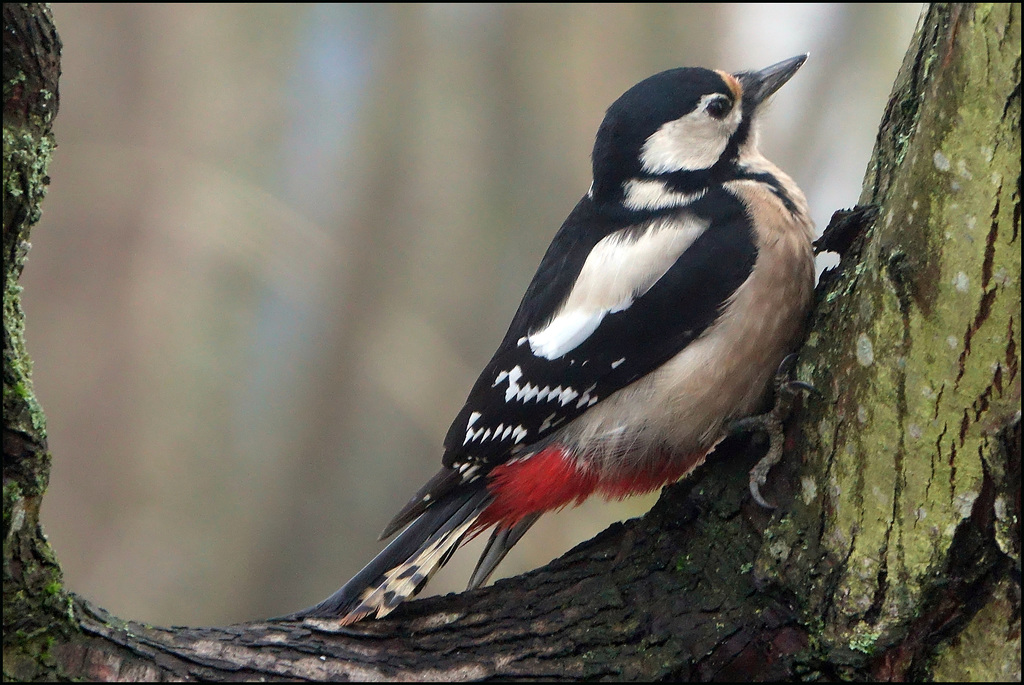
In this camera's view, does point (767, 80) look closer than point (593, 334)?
No

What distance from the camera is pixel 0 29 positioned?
1.79 meters

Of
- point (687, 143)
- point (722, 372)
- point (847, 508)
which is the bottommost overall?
point (847, 508)

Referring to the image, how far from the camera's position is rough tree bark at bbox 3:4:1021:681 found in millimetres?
1812

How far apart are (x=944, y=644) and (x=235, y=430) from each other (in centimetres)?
635

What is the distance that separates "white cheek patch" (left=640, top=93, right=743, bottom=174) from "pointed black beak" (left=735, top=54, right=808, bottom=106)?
17 centimetres

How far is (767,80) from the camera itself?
10.2ft

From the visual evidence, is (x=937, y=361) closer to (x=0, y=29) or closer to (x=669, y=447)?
(x=669, y=447)

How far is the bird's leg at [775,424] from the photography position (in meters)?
2.19

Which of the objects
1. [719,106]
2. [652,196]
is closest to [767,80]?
[719,106]

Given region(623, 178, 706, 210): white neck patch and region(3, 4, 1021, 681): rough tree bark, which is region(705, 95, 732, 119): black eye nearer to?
region(623, 178, 706, 210): white neck patch

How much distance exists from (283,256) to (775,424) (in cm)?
544

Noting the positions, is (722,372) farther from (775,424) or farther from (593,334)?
(593,334)

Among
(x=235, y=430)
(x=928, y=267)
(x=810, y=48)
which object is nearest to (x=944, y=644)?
(x=928, y=267)

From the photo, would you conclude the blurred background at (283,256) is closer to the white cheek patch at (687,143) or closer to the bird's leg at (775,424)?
the white cheek patch at (687,143)
